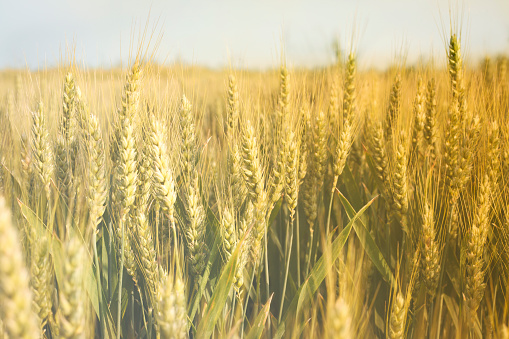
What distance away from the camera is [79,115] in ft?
3.73

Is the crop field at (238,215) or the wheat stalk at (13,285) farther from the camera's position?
the crop field at (238,215)

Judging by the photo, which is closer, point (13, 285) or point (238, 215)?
point (13, 285)

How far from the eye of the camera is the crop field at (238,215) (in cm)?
89

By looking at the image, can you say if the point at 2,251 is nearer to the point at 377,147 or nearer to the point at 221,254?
the point at 221,254

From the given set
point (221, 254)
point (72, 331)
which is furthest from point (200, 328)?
point (72, 331)

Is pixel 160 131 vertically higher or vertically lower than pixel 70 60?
lower

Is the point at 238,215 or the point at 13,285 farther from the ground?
the point at 13,285

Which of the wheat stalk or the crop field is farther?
the crop field

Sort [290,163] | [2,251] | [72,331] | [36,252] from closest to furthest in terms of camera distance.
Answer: [2,251], [72,331], [36,252], [290,163]

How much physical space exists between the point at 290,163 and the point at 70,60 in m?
0.88

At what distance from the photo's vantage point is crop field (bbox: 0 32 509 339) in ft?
2.90

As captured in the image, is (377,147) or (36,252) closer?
(36,252)

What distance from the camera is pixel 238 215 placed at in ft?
4.08

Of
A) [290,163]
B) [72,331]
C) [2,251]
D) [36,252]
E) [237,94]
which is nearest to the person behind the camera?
[2,251]
